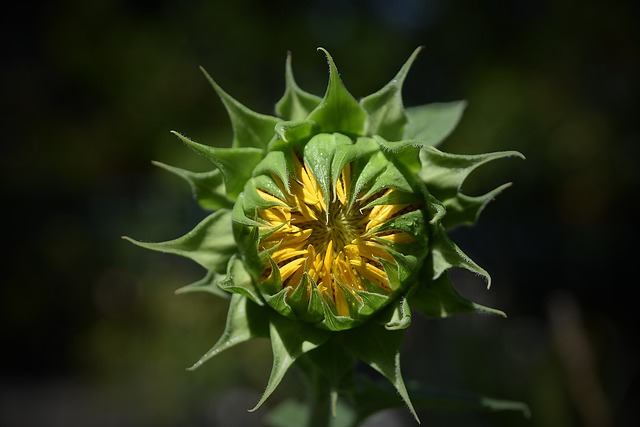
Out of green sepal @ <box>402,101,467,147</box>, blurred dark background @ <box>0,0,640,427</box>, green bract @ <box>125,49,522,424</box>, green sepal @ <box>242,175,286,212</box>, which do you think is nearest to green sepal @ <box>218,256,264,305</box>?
green bract @ <box>125,49,522,424</box>

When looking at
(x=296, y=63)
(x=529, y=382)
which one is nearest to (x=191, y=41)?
(x=296, y=63)

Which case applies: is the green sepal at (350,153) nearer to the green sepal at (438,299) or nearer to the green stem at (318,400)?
the green sepal at (438,299)

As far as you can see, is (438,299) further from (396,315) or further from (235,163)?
(235,163)

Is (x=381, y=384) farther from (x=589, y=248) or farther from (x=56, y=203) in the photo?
(x=56, y=203)

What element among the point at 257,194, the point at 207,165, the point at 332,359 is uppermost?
the point at 257,194

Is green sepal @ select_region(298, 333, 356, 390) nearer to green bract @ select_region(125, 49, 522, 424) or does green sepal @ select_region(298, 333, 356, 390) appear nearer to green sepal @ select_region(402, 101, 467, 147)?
green bract @ select_region(125, 49, 522, 424)

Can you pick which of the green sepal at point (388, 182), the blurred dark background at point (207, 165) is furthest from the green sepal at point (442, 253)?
the blurred dark background at point (207, 165)

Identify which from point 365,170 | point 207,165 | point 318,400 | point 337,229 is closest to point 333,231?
point 337,229
